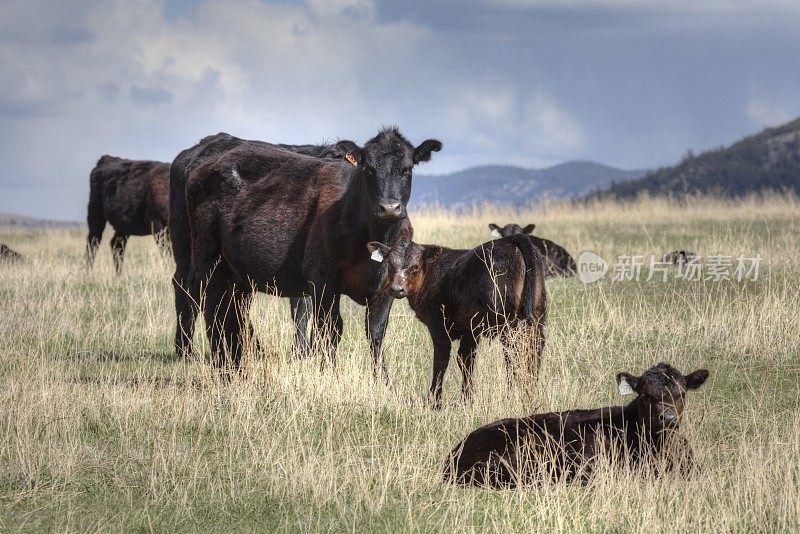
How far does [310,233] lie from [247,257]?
2.65ft

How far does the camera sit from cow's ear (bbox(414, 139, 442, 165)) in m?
10.8

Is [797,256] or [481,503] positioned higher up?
[797,256]

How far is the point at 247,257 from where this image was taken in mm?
11281

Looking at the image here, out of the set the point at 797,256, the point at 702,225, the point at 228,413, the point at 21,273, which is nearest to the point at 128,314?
the point at 21,273

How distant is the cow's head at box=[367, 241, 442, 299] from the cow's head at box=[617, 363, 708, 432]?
2.95 metres

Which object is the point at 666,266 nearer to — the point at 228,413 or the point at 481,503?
the point at 228,413

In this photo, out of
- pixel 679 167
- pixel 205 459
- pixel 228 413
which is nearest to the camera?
pixel 205 459

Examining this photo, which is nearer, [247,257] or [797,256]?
[247,257]

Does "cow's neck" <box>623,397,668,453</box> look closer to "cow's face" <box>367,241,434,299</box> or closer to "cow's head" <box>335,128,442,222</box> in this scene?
"cow's face" <box>367,241,434,299</box>

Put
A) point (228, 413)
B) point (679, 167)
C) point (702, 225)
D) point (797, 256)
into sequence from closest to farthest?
point (228, 413) → point (797, 256) → point (702, 225) → point (679, 167)

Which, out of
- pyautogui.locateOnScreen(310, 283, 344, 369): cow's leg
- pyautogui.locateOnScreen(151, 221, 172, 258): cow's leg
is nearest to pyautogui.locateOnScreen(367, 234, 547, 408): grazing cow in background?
pyautogui.locateOnScreen(310, 283, 344, 369): cow's leg

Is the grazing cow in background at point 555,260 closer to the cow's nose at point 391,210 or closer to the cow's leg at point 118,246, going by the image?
the cow's leg at point 118,246

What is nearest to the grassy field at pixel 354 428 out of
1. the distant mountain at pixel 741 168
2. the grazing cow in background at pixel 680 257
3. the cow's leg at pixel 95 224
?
the grazing cow in background at pixel 680 257

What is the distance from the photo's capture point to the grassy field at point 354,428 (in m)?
6.86
